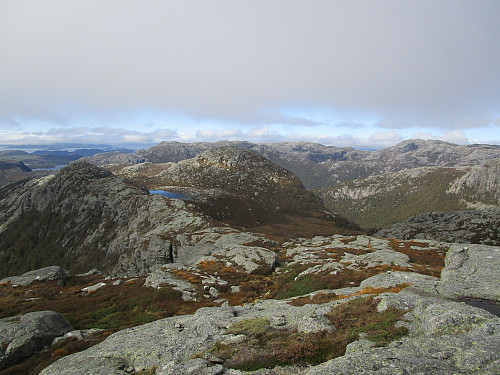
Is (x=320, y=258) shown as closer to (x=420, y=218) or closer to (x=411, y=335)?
(x=411, y=335)

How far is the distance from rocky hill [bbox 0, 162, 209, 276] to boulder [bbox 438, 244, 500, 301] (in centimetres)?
5695

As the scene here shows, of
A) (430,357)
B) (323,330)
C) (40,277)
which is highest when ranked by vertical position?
(430,357)

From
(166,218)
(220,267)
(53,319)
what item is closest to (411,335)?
(53,319)

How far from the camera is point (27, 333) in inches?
738

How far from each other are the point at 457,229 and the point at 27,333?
710ft

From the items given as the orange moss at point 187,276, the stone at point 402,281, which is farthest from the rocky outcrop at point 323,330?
the orange moss at point 187,276

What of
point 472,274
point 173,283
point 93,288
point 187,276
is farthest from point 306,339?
point 93,288

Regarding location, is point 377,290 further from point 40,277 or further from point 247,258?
point 40,277

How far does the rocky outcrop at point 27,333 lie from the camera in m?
17.5

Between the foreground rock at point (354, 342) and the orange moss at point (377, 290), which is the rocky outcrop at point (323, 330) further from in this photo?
the orange moss at point (377, 290)

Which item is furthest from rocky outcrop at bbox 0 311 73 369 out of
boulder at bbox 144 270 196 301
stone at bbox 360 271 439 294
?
stone at bbox 360 271 439 294

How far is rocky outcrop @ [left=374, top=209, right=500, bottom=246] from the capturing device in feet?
463

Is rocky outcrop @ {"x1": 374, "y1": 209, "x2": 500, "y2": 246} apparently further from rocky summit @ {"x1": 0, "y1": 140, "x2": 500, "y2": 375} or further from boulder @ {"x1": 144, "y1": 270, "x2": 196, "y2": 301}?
boulder @ {"x1": 144, "y1": 270, "x2": 196, "y2": 301}

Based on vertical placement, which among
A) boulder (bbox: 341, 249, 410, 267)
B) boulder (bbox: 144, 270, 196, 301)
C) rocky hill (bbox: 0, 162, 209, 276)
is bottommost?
rocky hill (bbox: 0, 162, 209, 276)
